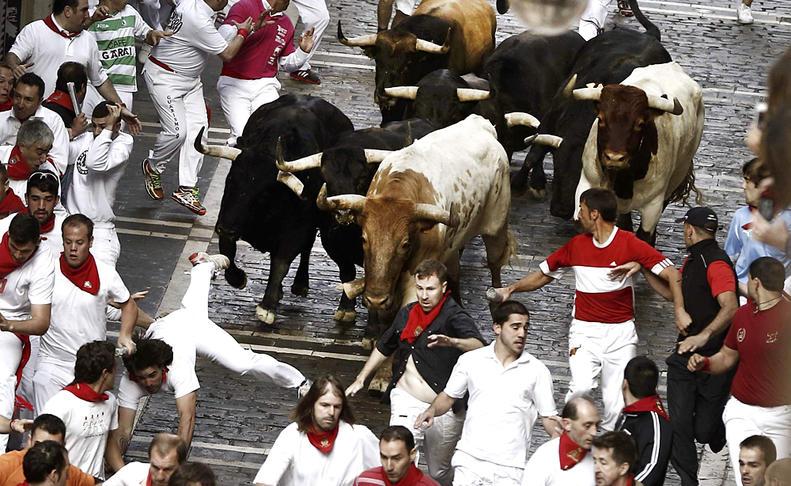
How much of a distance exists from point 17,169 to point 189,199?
4.53 meters

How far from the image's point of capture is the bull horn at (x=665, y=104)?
11.9 metres

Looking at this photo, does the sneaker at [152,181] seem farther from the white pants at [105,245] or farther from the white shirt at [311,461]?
the white shirt at [311,461]

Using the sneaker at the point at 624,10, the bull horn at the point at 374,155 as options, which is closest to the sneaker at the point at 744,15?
the sneaker at the point at 624,10

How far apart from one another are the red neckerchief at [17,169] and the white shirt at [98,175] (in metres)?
0.68

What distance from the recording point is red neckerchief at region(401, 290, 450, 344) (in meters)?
7.95

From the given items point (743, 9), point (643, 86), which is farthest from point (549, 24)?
point (743, 9)

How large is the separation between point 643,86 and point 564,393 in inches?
151

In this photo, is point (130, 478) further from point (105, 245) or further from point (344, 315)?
point (344, 315)

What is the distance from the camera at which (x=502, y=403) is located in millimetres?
7270

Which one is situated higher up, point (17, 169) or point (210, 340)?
point (17, 169)

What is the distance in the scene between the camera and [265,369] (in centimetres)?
923

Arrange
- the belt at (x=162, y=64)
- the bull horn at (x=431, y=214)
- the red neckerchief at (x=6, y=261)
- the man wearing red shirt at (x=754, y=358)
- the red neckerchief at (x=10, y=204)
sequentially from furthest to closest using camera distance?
the belt at (x=162, y=64) → the bull horn at (x=431, y=214) → the red neckerchief at (x=10, y=204) → the red neckerchief at (x=6, y=261) → the man wearing red shirt at (x=754, y=358)

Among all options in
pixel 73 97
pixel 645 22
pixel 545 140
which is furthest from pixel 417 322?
pixel 645 22

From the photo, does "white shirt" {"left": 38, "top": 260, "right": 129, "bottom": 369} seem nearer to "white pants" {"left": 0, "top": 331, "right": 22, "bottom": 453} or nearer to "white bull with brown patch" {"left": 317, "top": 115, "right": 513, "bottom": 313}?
"white pants" {"left": 0, "top": 331, "right": 22, "bottom": 453}
